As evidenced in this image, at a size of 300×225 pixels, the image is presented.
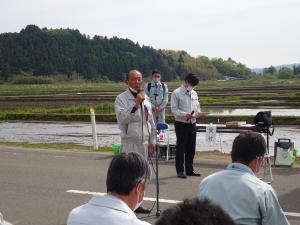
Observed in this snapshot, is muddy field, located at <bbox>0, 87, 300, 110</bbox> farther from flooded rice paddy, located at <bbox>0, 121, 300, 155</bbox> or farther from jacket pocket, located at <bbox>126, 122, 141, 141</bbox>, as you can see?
jacket pocket, located at <bbox>126, 122, 141, 141</bbox>

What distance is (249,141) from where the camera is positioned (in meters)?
3.38

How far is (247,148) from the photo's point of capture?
3.37m

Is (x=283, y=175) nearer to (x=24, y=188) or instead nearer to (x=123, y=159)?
(x=24, y=188)

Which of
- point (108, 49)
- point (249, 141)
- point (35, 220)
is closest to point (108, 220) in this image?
point (249, 141)

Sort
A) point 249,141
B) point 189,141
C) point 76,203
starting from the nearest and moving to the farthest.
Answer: point 249,141 → point 76,203 → point 189,141

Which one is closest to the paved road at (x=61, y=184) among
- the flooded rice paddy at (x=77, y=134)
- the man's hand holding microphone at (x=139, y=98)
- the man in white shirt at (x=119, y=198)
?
the man's hand holding microphone at (x=139, y=98)

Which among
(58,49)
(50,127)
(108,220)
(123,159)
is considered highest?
(58,49)

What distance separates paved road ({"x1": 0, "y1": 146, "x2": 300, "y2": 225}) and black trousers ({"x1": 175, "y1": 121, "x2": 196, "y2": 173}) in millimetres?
368

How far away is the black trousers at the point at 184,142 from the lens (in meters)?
8.94

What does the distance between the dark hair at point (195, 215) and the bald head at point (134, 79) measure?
438 cm

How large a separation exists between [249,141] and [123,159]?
103 centimetres

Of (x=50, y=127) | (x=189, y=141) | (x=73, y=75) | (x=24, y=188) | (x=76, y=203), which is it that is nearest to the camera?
(x=76, y=203)

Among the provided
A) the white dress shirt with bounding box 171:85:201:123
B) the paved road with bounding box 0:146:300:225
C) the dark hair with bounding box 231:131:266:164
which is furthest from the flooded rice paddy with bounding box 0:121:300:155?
the dark hair with bounding box 231:131:266:164

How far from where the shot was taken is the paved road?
692cm
